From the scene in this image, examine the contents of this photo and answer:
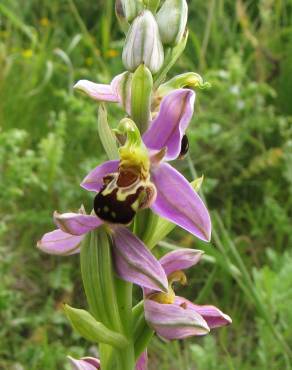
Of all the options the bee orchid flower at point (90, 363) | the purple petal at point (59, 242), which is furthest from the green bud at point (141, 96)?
the bee orchid flower at point (90, 363)

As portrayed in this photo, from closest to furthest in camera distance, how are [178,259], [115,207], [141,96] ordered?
[115,207] < [141,96] < [178,259]

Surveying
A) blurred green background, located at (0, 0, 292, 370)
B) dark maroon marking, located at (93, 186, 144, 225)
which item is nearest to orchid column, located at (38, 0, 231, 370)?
dark maroon marking, located at (93, 186, 144, 225)

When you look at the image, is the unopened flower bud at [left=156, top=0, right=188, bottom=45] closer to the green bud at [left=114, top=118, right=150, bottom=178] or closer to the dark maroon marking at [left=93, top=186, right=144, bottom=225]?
the green bud at [left=114, top=118, right=150, bottom=178]

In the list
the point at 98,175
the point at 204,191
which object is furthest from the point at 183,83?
the point at 204,191

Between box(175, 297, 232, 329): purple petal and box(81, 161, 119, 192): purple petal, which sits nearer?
box(81, 161, 119, 192): purple petal

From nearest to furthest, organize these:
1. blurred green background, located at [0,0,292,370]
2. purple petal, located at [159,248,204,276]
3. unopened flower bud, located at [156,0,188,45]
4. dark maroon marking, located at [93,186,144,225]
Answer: dark maroon marking, located at [93,186,144,225], unopened flower bud, located at [156,0,188,45], purple petal, located at [159,248,204,276], blurred green background, located at [0,0,292,370]

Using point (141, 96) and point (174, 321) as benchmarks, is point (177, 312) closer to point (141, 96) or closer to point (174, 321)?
point (174, 321)
